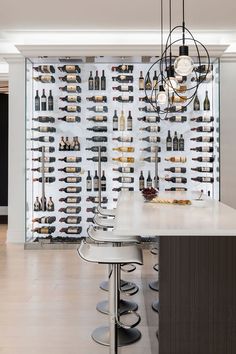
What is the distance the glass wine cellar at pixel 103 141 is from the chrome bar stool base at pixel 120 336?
3.08 m

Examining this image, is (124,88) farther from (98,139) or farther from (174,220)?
(174,220)

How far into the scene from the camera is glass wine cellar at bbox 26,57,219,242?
589 centimetres

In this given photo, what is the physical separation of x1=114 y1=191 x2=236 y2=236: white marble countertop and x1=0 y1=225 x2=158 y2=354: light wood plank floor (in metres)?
0.48

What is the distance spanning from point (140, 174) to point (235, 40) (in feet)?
8.19

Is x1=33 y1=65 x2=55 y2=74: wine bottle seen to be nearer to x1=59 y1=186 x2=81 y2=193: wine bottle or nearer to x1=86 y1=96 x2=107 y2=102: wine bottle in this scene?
x1=86 y1=96 x2=107 y2=102: wine bottle

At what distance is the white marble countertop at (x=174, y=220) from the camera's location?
2002mm

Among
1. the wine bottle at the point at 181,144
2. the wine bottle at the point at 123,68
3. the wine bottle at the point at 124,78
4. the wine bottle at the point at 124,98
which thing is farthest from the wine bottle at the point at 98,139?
the wine bottle at the point at 181,144

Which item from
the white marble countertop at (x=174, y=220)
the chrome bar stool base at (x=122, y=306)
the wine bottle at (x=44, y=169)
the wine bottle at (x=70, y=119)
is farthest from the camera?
the wine bottle at (x=70, y=119)

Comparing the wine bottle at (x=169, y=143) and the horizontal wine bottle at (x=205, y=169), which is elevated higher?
the wine bottle at (x=169, y=143)

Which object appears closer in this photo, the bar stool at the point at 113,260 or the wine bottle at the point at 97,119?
the bar stool at the point at 113,260

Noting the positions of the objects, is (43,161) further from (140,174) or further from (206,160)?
(206,160)

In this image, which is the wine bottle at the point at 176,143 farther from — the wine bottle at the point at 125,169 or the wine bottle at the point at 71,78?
the wine bottle at the point at 71,78

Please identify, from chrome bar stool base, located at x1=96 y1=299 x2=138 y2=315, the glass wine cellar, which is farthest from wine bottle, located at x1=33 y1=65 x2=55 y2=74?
chrome bar stool base, located at x1=96 y1=299 x2=138 y2=315

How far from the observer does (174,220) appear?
2.31 metres
